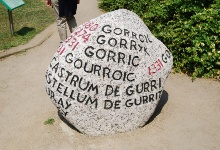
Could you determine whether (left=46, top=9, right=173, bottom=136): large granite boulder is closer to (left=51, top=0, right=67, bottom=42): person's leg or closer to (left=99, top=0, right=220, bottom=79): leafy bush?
(left=99, top=0, right=220, bottom=79): leafy bush

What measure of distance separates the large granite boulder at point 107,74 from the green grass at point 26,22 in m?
4.14

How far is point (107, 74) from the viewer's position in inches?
173

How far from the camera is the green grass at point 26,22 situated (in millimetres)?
8617

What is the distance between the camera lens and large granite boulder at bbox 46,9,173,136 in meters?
4.39

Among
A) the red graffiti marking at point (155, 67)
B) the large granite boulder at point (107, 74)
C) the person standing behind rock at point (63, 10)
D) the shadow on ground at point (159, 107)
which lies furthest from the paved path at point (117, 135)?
the person standing behind rock at point (63, 10)

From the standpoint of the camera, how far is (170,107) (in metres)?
5.66

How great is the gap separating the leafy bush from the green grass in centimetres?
340

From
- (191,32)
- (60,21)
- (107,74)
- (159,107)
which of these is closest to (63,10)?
(60,21)

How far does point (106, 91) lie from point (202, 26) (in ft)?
10.0

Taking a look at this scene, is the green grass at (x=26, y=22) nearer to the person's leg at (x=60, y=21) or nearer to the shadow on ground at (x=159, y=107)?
the person's leg at (x=60, y=21)

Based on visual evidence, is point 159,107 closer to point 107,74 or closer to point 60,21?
point 107,74

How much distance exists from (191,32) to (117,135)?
9.54 feet

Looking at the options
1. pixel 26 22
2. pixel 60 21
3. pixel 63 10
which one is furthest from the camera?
pixel 26 22

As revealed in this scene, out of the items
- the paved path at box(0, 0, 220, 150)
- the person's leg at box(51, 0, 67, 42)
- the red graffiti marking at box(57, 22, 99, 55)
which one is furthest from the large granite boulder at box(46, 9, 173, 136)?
the person's leg at box(51, 0, 67, 42)
